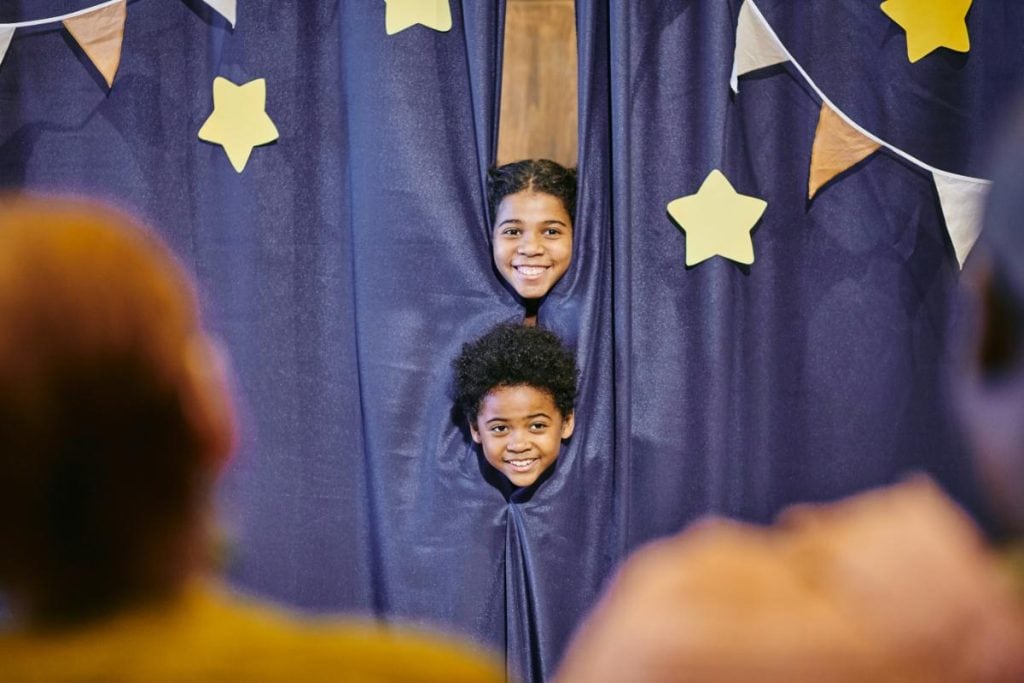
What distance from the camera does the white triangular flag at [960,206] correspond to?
2172mm

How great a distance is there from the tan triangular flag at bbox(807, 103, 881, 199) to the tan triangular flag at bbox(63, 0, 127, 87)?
1.28 metres

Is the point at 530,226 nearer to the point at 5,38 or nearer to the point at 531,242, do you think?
the point at 531,242

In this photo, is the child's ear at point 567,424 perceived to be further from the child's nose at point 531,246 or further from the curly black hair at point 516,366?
the child's nose at point 531,246

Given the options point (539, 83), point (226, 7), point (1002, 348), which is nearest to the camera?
point (1002, 348)

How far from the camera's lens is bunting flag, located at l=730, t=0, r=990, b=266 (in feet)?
7.05

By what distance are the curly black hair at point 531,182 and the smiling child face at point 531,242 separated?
1cm

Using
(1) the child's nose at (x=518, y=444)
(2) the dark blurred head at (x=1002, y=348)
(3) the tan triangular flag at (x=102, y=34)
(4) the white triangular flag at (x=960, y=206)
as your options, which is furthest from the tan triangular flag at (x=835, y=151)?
(2) the dark blurred head at (x=1002, y=348)

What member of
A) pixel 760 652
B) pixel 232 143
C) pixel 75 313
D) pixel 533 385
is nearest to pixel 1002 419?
pixel 760 652

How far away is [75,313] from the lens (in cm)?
66

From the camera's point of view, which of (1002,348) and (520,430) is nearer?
(1002,348)

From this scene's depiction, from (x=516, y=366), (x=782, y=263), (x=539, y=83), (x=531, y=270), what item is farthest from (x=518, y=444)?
(x=539, y=83)

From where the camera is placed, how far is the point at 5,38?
217 cm

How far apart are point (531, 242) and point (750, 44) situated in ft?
1.75

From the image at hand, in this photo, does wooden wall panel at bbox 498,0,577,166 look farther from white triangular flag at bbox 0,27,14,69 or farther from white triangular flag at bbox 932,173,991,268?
white triangular flag at bbox 0,27,14,69
